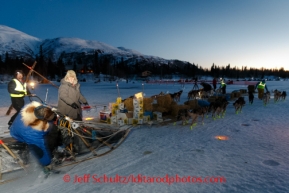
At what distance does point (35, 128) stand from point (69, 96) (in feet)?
4.24

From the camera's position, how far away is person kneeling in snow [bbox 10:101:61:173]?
3.28 metres

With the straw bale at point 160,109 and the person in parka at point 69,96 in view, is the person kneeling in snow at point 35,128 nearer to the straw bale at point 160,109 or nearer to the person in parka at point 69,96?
the person in parka at point 69,96

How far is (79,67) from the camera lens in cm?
7694

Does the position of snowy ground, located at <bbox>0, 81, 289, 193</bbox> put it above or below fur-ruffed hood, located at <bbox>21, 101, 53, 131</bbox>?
below

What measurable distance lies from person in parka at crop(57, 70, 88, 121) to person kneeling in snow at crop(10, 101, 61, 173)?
101 centimetres

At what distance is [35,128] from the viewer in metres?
3.35

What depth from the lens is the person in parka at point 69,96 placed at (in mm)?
4488

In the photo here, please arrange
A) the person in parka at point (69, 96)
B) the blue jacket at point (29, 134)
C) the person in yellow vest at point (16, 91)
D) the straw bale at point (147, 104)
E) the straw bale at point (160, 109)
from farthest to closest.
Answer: the straw bale at point (160, 109) < the straw bale at point (147, 104) < the person in yellow vest at point (16, 91) < the person in parka at point (69, 96) < the blue jacket at point (29, 134)

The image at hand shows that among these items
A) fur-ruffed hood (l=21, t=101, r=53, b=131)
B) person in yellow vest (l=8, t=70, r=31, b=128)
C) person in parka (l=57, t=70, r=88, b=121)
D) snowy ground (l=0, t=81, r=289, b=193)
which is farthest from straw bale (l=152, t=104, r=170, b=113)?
fur-ruffed hood (l=21, t=101, r=53, b=131)

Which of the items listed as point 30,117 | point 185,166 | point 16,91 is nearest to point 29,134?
point 30,117

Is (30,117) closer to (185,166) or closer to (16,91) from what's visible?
(185,166)

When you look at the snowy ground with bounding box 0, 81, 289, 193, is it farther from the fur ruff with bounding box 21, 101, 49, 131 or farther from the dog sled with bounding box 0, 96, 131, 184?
the fur ruff with bounding box 21, 101, 49, 131

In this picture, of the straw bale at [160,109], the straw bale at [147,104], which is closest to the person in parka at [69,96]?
the straw bale at [147,104]

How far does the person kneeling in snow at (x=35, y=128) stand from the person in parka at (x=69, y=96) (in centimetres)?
101
